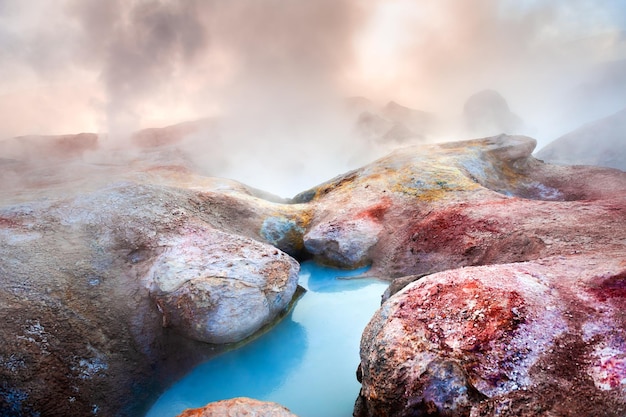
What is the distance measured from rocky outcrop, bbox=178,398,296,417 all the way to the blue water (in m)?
2.81

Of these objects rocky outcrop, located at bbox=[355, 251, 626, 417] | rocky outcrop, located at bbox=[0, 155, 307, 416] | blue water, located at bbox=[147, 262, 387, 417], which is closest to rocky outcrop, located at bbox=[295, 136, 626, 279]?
blue water, located at bbox=[147, 262, 387, 417]

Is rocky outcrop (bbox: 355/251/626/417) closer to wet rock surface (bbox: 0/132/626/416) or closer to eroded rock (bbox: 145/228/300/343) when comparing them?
wet rock surface (bbox: 0/132/626/416)

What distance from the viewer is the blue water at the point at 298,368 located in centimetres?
1064

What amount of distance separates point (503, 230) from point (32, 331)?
17.5 meters

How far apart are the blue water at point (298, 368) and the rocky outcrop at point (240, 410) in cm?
281

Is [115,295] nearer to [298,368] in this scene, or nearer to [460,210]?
[298,368]

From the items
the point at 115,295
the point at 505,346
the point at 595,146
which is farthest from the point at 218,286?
the point at 595,146

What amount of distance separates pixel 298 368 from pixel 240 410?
16.1 feet

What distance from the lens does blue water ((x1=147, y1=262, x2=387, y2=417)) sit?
1064cm

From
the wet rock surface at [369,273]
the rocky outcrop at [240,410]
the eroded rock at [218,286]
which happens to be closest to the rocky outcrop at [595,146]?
the wet rock surface at [369,273]

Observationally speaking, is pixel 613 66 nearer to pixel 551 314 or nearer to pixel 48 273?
pixel 551 314

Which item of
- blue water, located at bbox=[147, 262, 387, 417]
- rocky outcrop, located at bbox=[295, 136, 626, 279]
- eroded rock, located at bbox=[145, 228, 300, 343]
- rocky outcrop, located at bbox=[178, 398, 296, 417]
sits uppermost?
rocky outcrop, located at bbox=[295, 136, 626, 279]

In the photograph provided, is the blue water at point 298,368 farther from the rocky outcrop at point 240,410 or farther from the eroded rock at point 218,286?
the rocky outcrop at point 240,410

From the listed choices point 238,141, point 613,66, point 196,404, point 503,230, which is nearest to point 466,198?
point 503,230
